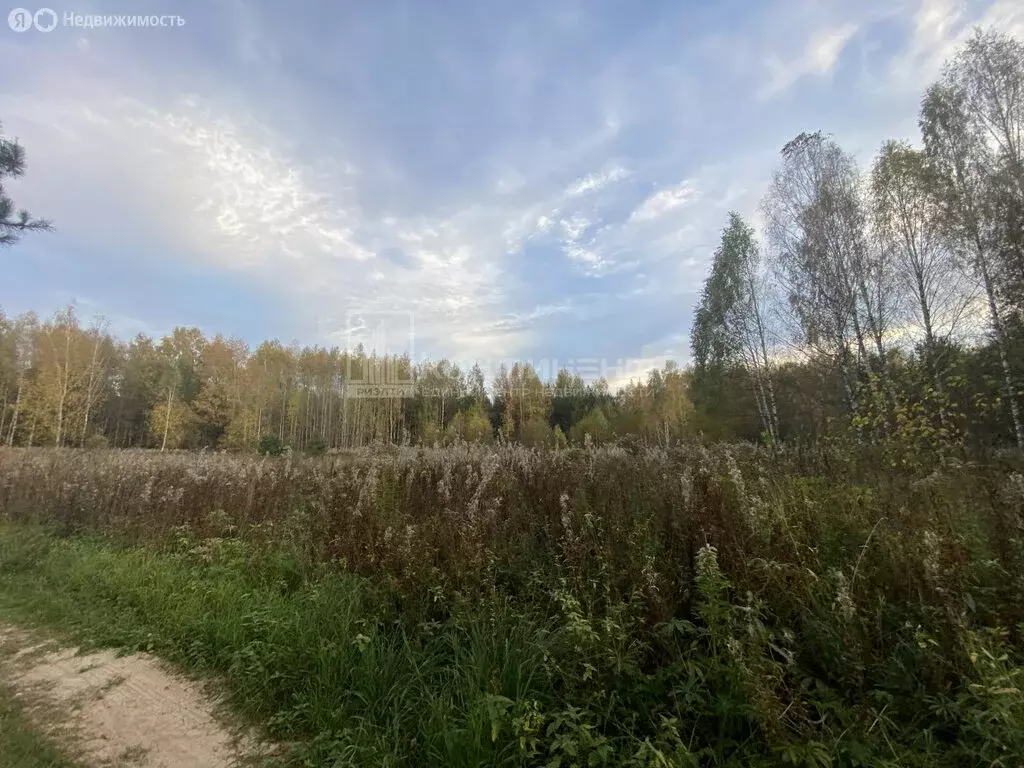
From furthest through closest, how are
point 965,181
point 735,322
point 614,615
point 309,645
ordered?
1. point 735,322
2. point 965,181
3. point 309,645
4. point 614,615

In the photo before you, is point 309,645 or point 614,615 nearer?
point 614,615

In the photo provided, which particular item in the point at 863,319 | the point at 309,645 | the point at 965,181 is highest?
the point at 965,181

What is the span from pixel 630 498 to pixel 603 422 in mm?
27174

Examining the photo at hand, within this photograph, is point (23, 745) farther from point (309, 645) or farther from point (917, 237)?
point (917, 237)

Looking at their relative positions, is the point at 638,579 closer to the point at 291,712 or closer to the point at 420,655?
the point at 420,655

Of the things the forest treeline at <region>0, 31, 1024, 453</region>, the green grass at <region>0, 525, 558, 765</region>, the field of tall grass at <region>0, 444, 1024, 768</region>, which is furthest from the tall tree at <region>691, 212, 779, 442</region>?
the green grass at <region>0, 525, 558, 765</region>

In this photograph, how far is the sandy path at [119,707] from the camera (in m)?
2.79

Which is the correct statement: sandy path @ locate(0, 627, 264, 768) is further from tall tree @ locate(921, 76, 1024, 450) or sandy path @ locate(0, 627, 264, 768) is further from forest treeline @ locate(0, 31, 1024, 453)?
tall tree @ locate(921, 76, 1024, 450)

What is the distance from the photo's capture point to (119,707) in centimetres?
322

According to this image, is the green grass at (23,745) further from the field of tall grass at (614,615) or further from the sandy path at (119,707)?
the field of tall grass at (614,615)

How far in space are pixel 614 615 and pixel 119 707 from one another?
3.46 meters

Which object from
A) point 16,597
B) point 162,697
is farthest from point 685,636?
point 16,597

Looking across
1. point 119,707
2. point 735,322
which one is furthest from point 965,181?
point 119,707

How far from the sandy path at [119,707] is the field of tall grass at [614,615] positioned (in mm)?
247
